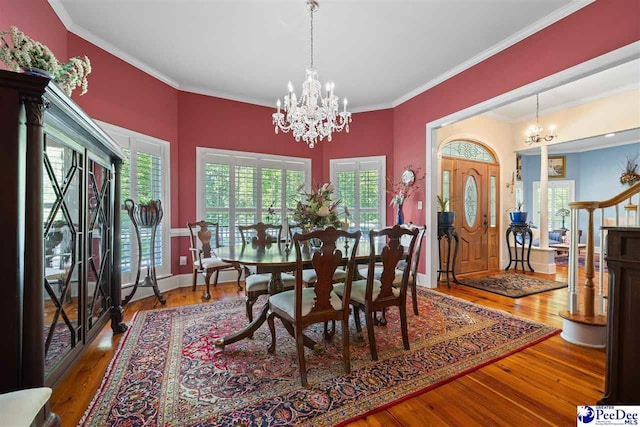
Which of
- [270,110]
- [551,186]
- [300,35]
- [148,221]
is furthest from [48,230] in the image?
[551,186]

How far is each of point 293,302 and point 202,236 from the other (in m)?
2.49

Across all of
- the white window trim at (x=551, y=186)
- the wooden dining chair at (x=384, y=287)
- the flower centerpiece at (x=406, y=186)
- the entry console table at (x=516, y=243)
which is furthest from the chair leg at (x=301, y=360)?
the white window trim at (x=551, y=186)

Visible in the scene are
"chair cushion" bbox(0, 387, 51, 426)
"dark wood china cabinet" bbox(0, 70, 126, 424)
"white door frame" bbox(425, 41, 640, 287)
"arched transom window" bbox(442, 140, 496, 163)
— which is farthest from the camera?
"arched transom window" bbox(442, 140, 496, 163)

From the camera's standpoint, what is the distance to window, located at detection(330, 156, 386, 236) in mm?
5004

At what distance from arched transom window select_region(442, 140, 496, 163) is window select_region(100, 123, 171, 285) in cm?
437

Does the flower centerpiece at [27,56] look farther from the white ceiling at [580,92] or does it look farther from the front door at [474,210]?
the white ceiling at [580,92]

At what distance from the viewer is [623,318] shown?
4.60 feet

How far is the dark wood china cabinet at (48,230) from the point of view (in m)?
1.07

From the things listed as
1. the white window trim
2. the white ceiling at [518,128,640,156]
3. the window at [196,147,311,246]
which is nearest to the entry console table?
the white ceiling at [518,128,640,156]

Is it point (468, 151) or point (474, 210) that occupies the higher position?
point (468, 151)

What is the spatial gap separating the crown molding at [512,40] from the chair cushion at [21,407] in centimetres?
424

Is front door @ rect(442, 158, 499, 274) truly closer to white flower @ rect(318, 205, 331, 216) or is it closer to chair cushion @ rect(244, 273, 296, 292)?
white flower @ rect(318, 205, 331, 216)

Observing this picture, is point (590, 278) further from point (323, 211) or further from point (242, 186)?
point (242, 186)

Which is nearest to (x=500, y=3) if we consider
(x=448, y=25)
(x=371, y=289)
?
(x=448, y=25)
